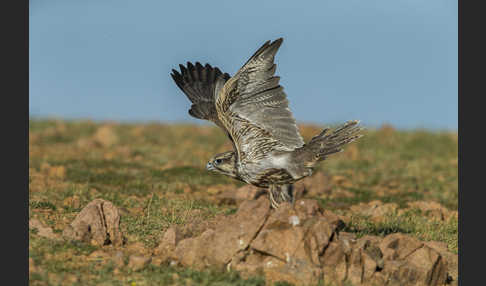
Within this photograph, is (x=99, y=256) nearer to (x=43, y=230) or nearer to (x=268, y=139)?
(x=43, y=230)

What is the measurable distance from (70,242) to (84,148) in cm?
1033

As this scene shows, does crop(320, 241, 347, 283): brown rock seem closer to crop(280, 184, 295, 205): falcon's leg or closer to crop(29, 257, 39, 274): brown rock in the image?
crop(280, 184, 295, 205): falcon's leg

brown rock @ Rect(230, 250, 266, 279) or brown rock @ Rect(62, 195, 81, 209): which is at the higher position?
brown rock @ Rect(62, 195, 81, 209)

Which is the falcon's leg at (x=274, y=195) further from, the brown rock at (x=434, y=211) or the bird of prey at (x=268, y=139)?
the brown rock at (x=434, y=211)

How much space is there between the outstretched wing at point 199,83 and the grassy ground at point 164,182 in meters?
1.58

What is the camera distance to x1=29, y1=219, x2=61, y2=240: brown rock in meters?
7.98

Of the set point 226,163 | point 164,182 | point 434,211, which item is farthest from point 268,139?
point 164,182

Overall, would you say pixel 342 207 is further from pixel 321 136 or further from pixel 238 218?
pixel 238 218

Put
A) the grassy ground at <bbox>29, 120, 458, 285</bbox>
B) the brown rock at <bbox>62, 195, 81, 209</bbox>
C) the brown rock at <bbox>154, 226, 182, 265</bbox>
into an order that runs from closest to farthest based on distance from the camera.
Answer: the grassy ground at <bbox>29, 120, 458, 285</bbox> → the brown rock at <bbox>154, 226, 182, 265</bbox> → the brown rock at <bbox>62, 195, 81, 209</bbox>

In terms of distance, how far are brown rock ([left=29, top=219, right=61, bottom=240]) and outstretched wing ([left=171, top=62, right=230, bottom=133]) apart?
2.64 m

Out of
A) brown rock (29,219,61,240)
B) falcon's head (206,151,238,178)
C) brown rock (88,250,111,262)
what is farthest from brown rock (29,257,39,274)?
falcon's head (206,151,238,178)

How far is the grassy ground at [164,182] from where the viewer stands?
714cm

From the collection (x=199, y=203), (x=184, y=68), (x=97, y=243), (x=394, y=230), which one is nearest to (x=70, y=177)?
(x=199, y=203)

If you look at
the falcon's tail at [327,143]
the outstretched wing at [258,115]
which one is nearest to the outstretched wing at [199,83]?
the outstretched wing at [258,115]
